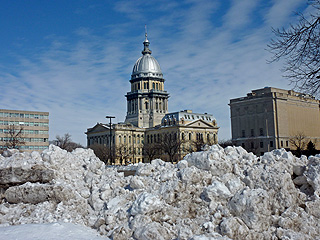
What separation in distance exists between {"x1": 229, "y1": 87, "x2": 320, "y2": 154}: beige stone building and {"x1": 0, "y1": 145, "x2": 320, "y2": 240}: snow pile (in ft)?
234

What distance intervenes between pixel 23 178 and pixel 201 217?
20.4 ft

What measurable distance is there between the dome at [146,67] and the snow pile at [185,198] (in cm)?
11251

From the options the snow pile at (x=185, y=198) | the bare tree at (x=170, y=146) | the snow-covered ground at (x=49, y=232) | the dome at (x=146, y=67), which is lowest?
the snow-covered ground at (x=49, y=232)

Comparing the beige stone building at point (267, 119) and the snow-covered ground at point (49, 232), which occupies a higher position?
the beige stone building at point (267, 119)

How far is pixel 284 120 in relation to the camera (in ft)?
291

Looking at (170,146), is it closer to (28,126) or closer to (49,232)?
(28,126)

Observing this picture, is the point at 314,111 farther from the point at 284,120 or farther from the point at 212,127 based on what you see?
the point at 212,127

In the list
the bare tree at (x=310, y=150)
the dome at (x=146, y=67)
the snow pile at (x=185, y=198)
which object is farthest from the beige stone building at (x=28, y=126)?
the dome at (x=146, y=67)

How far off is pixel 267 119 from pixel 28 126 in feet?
169

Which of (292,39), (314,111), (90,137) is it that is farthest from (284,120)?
(292,39)

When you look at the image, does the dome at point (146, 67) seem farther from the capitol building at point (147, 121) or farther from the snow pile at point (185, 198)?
the snow pile at point (185, 198)

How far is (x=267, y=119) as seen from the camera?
283 ft

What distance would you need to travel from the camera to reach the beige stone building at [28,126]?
6450 centimetres

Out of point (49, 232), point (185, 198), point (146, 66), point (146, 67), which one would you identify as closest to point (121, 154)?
point (146, 67)
